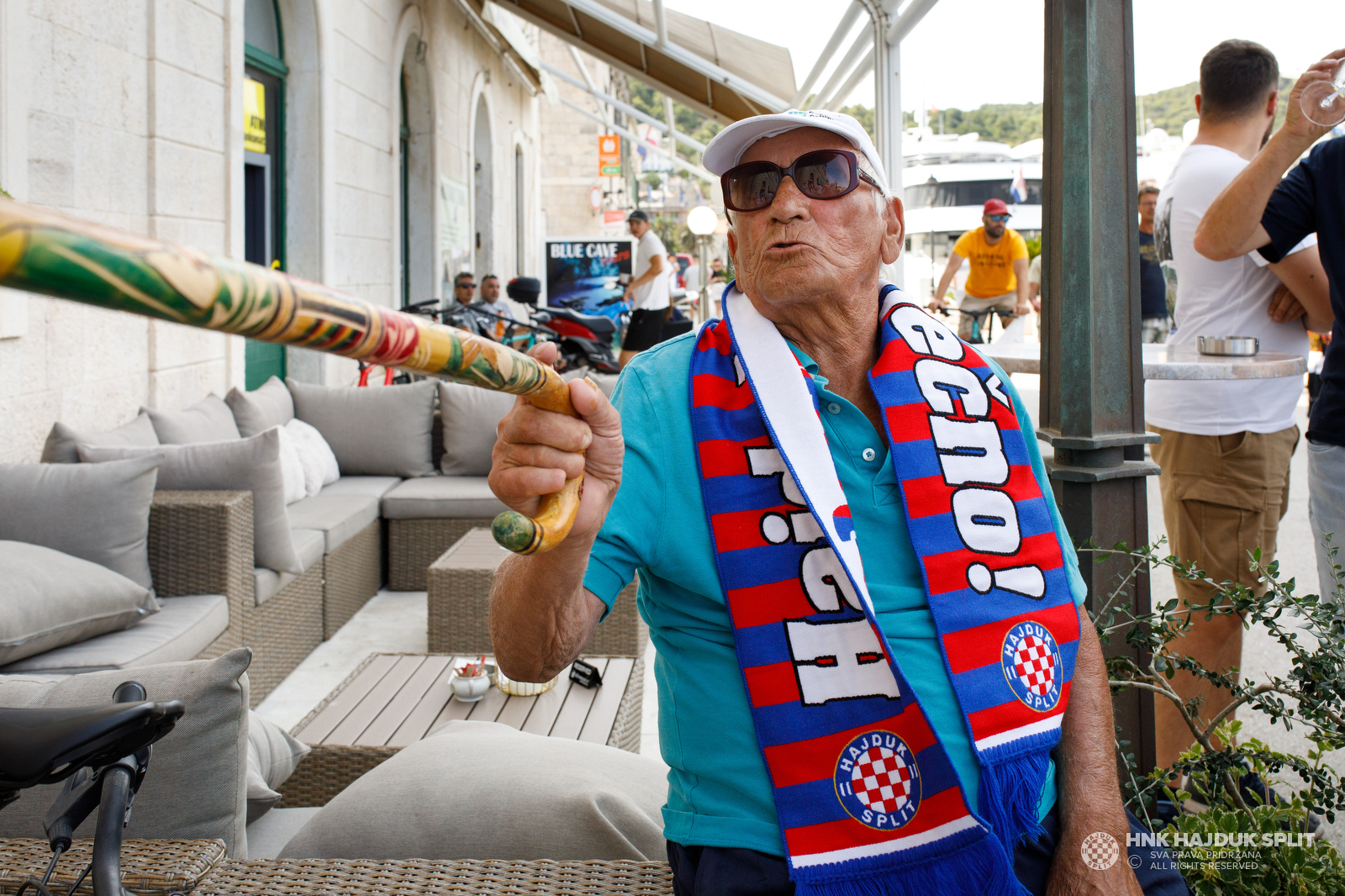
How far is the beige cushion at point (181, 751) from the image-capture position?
1.34 m

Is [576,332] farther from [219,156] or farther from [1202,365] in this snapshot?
[1202,365]

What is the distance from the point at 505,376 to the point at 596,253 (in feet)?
50.4

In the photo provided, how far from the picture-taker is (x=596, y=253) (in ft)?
51.3

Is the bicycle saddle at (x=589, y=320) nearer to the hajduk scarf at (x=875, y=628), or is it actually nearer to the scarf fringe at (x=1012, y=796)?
the hajduk scarf at (x=875, y=628)

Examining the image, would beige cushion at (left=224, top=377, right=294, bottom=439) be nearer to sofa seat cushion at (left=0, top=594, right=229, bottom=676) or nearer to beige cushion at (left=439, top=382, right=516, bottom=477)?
beige cushion at (left=439, top=382, right=516, bottom=477)

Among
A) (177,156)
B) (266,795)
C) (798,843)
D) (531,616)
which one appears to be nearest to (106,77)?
(177,156)

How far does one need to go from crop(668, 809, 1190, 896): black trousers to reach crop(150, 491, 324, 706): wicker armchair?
2.26 m

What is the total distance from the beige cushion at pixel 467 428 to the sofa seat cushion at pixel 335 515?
1.92 feet

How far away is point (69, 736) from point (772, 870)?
0.81m

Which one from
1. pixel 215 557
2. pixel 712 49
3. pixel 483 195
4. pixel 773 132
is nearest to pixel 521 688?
pixel 215 557

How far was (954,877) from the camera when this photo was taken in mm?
1245

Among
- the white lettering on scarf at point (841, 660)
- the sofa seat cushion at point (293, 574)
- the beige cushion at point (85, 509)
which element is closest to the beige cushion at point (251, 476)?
the sofa seat cushion at point (293, 574)

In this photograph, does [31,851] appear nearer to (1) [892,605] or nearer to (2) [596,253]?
(1) [892,605]

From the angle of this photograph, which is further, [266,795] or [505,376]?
[266,795]
